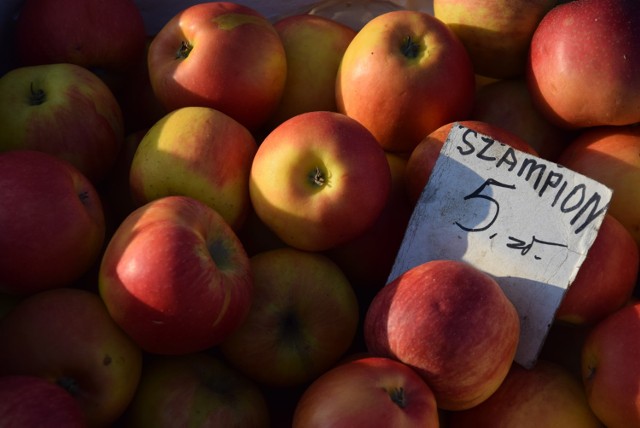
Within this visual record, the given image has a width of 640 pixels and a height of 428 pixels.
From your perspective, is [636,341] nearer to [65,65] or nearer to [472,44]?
[472,44]

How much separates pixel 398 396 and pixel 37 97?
973mm

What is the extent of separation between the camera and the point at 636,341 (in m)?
1.11

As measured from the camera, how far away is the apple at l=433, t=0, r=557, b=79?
154 centimetres

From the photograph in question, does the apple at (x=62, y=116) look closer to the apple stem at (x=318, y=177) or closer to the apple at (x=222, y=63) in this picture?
the apple at (x=222, y=63)

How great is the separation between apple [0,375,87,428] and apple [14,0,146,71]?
90cm

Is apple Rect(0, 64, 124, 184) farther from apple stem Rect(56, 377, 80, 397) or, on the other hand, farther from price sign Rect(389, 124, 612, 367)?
price sign Rect(389, 124, 612, 367)

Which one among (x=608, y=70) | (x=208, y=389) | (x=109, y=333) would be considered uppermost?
(x=608, y=70)

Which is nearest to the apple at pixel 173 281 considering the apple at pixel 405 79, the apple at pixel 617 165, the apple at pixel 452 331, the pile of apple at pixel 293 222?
the pile of apple at pixel 293 222

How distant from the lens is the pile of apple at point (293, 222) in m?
1.07

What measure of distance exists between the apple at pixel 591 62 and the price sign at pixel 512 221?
0.23 meters

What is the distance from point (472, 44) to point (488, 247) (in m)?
0.57

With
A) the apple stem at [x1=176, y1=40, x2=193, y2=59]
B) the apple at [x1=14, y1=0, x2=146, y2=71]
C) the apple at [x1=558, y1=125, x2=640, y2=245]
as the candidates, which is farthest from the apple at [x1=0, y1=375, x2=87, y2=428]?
the apple at [x1=558, y1=125, x2=640, y2=245]

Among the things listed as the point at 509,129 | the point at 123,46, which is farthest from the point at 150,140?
the point at 509,129

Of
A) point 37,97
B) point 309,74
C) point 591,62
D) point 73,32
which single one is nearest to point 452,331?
point 591,62
